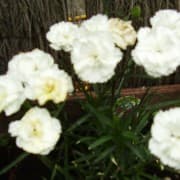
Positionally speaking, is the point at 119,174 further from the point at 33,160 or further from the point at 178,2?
the point at 178,2

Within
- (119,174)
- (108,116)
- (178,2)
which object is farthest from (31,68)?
(178,2)

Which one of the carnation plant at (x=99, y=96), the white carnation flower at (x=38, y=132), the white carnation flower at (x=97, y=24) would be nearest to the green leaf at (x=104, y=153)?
the carnation plant at (x=99, y=96)

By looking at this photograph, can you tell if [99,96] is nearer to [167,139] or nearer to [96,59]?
[96,59]

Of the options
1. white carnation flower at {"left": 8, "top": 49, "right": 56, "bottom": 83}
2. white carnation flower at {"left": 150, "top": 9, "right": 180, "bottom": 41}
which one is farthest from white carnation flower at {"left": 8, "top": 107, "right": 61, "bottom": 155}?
white carnation flower at {"left": 150, "top": 9, "right": 180, "bottom": 41}

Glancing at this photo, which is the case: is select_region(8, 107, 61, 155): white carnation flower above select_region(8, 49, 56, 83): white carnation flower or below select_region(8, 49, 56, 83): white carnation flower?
below

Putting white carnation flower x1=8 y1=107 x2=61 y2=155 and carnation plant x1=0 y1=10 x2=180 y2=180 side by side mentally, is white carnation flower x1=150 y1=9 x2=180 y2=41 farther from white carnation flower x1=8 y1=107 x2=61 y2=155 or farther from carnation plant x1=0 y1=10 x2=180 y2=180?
white carnation flower x1=8 y1=107 x2=61 y2=155

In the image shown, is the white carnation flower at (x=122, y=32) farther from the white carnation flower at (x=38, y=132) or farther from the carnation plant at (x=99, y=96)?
the white carnation flower at (x=38, y=132)

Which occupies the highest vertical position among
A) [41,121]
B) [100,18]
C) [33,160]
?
[100,18]
